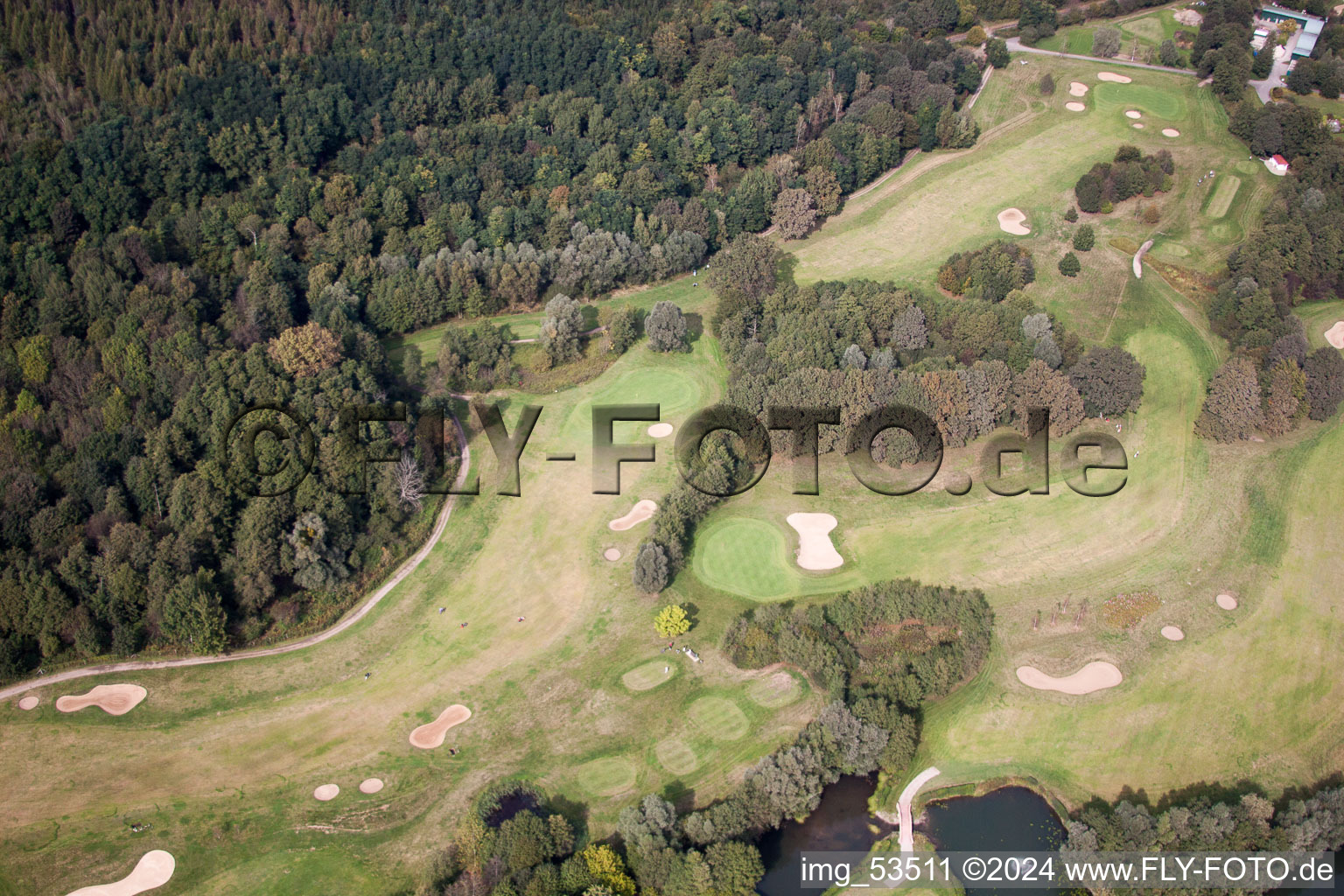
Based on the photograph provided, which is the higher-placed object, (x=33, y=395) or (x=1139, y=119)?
(x=1139, y=119)

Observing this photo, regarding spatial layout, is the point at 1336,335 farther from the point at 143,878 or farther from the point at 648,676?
the point at 143,878

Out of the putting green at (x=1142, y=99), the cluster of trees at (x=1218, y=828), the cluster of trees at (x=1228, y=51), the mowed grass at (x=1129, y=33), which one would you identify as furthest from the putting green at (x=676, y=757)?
the mowed grass at (x=1129, y=33)

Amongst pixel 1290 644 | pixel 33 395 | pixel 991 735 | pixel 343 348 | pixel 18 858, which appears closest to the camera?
pixel 18 858

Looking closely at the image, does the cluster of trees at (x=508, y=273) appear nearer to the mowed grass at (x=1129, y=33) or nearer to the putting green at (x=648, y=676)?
the putting green at (x=648, y=676)

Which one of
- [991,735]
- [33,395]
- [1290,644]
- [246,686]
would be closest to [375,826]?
[246,686]

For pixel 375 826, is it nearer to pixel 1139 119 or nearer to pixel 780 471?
pixel 780 471

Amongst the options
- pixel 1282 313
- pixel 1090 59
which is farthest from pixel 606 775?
pixel 1090 59
